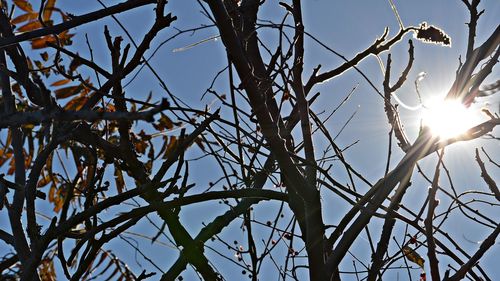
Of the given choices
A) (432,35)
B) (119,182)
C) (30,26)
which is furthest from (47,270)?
(432,35)

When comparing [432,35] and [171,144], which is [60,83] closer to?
[171,144]

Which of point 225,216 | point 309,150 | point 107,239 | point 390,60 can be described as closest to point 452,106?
point 390,60

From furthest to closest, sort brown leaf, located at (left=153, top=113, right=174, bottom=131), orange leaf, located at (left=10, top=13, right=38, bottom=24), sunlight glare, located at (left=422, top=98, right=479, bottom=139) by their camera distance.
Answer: brown leaf, located at (left=153, top=113, right=174, bottom=131) < orange leaf, located at (left=10, top=13, right=38, bottom=24) < sunlight glare, located at (left=422, top=98, right=479, bottom=139)

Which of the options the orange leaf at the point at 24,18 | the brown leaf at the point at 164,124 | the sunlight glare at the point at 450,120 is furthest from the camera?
the brown leaf at the point at 164,124

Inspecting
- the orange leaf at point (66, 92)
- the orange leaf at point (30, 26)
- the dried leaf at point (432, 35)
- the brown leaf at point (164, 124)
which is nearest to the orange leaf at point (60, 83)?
the orange leaf at point (66, 92)

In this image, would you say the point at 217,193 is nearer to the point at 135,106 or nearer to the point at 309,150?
the point at 309,150

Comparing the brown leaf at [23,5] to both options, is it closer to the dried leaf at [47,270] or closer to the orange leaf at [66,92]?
the orange leaf at [66,92]

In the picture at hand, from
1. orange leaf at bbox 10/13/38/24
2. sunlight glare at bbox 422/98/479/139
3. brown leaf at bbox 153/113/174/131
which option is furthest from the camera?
brown leaf at bbox 153/113/174/131

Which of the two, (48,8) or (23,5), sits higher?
(23,5)

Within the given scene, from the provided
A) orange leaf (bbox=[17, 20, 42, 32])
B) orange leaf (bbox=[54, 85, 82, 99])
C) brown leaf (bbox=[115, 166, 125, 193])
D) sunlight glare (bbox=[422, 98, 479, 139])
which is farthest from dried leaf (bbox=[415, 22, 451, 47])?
orange leaf (bbox=[17, 20, 42, 32])

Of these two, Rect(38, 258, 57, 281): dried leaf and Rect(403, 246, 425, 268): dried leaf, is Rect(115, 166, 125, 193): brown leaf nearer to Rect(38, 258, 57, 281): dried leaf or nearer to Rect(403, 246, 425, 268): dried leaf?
Rect(38, 258, 57, 281): dried leaf

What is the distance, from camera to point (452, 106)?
2.00 m

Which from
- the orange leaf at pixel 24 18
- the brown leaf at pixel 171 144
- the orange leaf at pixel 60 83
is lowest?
the brown leaf at pixel 171 144

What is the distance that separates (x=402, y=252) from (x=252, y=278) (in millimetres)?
562
